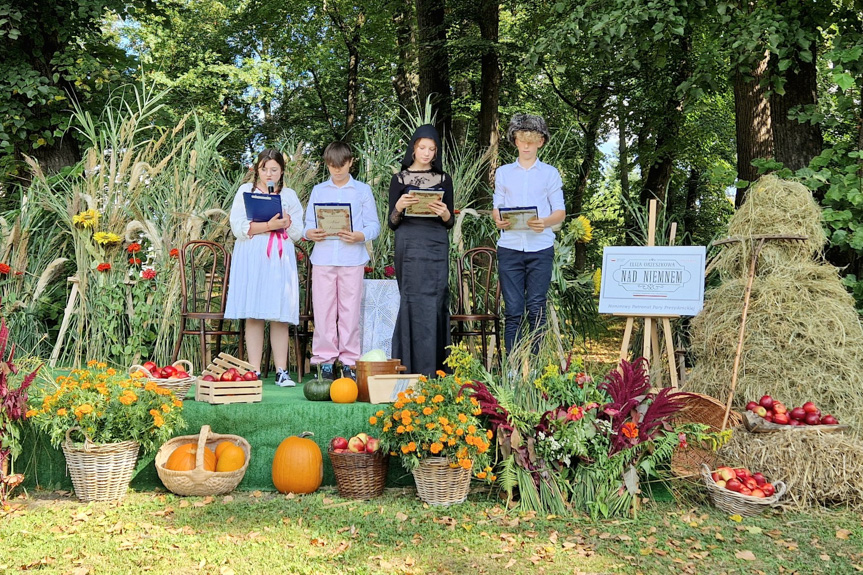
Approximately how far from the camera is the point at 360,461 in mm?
3533

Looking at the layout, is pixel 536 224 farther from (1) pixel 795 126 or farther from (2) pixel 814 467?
(1) pixel 795 126

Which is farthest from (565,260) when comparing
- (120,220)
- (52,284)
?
(52,284)

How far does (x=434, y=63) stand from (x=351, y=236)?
16.8 ft

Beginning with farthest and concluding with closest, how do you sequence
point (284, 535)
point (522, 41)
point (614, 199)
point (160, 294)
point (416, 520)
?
point (614, 199), point (522, 41), point (160, 294), point (416, 520), point (284, 535)

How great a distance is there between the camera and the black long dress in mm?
4496

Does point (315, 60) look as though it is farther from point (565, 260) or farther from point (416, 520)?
point (416, 520)

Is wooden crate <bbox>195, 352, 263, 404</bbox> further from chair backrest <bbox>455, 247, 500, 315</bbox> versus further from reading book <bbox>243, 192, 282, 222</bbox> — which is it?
chair backrest <bbox>455, 247, 500, 315</bbox>

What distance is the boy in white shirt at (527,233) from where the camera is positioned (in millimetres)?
4438

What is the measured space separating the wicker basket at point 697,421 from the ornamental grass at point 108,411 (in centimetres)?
232

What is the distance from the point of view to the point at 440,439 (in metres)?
3.33

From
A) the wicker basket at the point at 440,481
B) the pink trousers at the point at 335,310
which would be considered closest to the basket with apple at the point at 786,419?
the wicker basket at the point at 440,481

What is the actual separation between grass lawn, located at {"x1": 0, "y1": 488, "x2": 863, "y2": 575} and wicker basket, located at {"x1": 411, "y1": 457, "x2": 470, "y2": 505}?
0.20 feet

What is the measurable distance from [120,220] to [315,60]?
8.14 meters

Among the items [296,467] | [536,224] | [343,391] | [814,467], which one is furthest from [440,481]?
[814,467]
